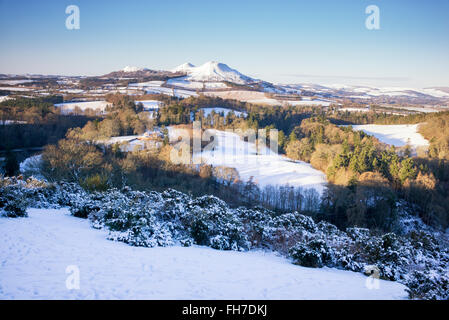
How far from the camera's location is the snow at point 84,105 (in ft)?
257

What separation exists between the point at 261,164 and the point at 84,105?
195 ft

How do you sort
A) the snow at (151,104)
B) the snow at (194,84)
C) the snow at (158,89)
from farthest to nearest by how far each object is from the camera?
the snow at (194,84) → the snow at (158,89) → the snow at (151,104)

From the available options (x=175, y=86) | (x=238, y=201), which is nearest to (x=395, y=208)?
(x=238, y=201)

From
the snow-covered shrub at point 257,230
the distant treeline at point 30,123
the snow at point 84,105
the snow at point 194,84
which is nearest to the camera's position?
the snow-covered shrub at point 257,230

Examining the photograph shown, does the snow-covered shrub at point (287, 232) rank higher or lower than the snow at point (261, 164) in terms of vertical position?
higher

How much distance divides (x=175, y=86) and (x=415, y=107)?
97253 millimetres

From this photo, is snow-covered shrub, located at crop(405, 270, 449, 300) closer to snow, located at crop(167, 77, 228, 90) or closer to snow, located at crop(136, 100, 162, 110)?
snow, located at crop(136, 100, 162, 110)

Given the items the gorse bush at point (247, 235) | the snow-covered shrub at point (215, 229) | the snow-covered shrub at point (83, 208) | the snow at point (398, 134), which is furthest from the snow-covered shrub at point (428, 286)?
the snow at point (398, 134)

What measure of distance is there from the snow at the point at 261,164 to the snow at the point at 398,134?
1096 inches

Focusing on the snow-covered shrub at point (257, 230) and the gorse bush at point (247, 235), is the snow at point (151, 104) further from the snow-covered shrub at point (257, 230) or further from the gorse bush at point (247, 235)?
the snow-covered shrub at point (257, 230)

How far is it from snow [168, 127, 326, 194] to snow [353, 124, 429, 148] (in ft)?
91.3

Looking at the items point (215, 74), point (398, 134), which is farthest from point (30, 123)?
point (215, 74)

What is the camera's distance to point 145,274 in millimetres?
7352

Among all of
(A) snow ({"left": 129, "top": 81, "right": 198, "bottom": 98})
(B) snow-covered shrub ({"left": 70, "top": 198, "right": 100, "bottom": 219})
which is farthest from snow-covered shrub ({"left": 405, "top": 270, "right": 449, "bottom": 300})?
(A) snow ({"left": 129, "top": 81, "right": 198, "bottom": 98})
